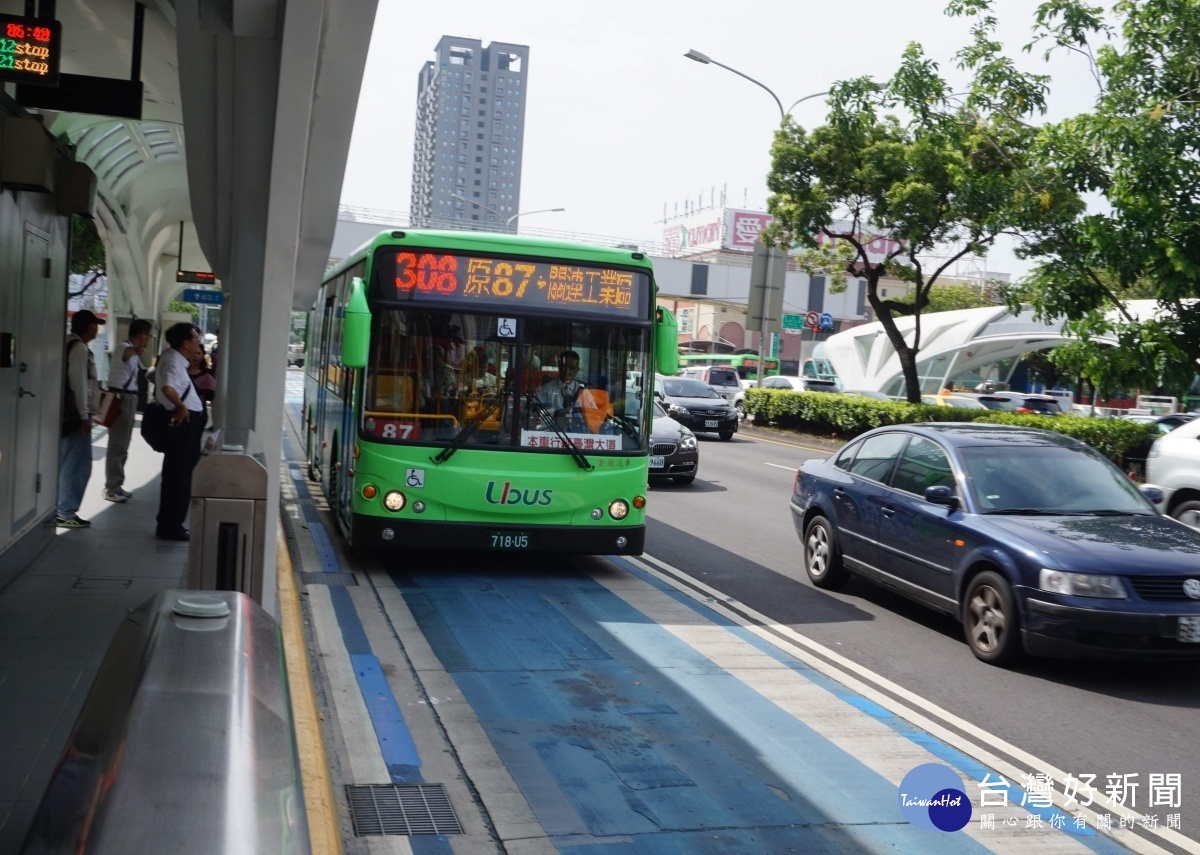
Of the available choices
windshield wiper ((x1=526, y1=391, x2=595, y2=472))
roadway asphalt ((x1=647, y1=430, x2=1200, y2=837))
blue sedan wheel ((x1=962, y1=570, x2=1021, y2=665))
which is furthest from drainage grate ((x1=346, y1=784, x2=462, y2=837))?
windshield wiper ((x1=526, y1=391, x2=595, y2=472))

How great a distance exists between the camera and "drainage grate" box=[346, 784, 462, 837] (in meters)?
4.68

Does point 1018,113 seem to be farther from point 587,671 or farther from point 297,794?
point 297,794

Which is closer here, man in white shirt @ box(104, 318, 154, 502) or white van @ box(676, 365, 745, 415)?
man in white shirt @ box(104, 318, 154, 502)

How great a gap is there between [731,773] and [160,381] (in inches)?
276

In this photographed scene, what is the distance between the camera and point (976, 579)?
7910mm

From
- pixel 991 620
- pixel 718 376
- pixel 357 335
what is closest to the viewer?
pixel 991 620

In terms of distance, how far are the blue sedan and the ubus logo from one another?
2439 mm

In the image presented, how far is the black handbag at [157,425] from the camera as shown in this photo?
10.5 metres

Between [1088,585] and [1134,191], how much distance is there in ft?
33.0

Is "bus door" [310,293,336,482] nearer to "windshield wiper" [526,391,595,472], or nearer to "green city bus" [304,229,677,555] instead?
"green city bus" [304,229,677,555]

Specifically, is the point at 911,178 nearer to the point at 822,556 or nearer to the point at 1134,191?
the point at 1134,191

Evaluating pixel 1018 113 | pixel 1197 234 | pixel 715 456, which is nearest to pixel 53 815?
pixel 1197 234

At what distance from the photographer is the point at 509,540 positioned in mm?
9648

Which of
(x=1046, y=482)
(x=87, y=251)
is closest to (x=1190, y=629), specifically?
(x=1046, y=482)
